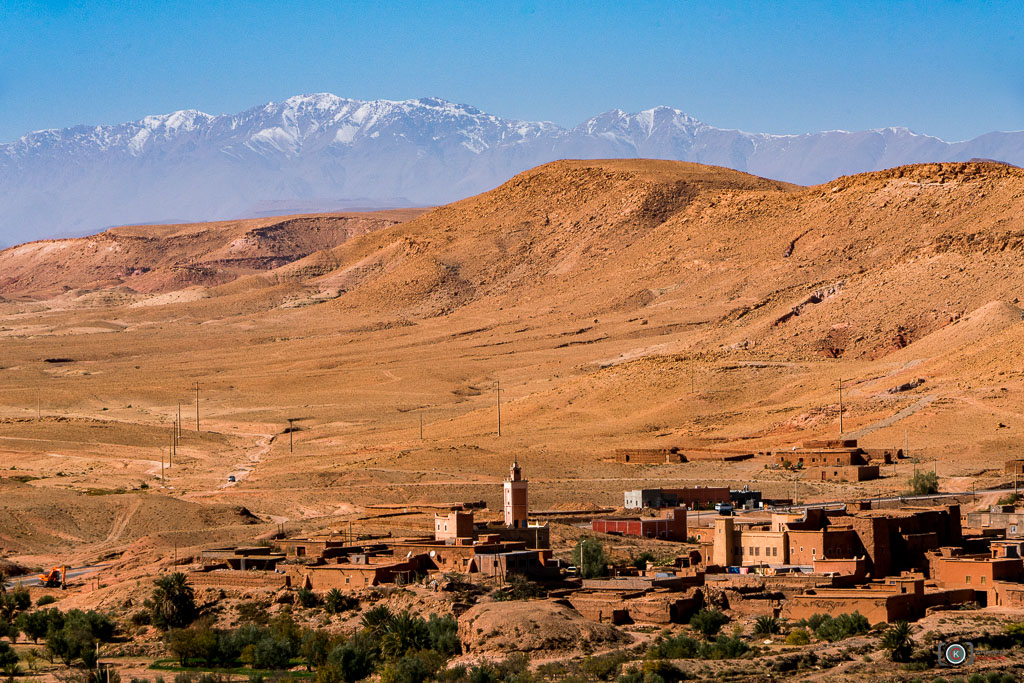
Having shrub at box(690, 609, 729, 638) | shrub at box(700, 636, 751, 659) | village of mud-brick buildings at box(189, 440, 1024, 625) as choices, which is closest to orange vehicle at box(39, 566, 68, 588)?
village of mud-brick buildings at box(189, 440, 1024, 625)

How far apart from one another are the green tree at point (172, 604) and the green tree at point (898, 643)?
18070 mm

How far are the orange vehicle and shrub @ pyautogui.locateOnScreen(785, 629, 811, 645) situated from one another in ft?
73.4

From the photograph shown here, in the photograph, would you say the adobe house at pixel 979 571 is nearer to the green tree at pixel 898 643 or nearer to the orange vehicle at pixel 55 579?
the green tree at pixel 898 643

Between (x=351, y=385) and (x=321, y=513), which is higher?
(x=351, y=385)

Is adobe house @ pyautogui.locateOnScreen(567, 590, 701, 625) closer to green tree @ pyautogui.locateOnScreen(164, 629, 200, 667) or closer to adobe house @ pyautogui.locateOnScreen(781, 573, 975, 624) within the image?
adobe house @ pyautogui.locateOnScreen(781, 573, 975, 624)

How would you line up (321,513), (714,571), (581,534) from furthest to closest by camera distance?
(321,513)
(581,534)
(714,571)

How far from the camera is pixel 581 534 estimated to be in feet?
206

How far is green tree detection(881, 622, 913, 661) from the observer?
42.9 meters

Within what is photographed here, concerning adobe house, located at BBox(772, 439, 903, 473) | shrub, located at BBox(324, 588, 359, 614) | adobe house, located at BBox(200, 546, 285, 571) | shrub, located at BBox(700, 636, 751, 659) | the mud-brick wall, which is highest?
adobe house, located at BBox(772, 439, 903, 473)

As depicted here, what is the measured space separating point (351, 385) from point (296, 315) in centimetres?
4146

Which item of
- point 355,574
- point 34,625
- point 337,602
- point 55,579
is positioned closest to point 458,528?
point 355,574

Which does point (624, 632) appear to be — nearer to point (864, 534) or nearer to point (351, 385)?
point (864, 534)

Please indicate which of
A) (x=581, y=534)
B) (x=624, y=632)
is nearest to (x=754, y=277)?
(x=581, y=534)

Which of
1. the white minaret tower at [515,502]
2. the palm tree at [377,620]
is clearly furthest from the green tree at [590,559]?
the palm tree at [377,620]
